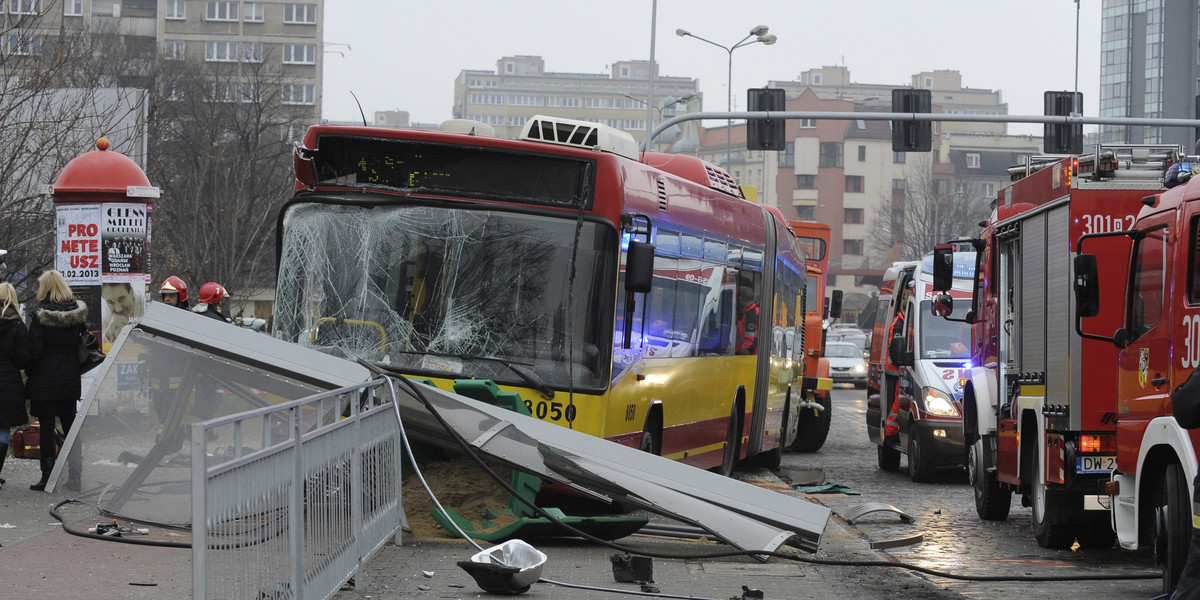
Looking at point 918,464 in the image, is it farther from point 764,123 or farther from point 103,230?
point 764,123

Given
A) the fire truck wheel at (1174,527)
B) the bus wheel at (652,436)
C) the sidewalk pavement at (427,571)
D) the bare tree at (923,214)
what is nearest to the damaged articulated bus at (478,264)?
the bus wheel at (652,436)

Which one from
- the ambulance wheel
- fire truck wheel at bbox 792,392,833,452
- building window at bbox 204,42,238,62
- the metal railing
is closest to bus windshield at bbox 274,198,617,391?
the metal railing

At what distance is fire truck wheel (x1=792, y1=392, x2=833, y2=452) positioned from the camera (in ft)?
78.9

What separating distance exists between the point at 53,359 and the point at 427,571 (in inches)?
191

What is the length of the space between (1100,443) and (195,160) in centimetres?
3662

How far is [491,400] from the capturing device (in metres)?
10.2

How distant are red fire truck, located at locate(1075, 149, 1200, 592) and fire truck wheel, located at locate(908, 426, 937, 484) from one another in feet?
26.2

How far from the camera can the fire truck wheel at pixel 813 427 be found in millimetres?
24047

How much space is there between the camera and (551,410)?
10648 mm

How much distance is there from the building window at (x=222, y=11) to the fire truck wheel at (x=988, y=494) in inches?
4375

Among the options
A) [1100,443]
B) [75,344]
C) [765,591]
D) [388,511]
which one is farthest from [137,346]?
[1100,443]

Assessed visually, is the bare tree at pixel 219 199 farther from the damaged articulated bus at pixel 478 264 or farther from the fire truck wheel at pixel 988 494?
the damaged articulated bus at pixel 478 264

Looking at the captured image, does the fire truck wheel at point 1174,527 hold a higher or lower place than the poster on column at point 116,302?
lower

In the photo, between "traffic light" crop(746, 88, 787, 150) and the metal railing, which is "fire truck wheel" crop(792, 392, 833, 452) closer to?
"traffic light" crop(746, 88, 787, 150)
